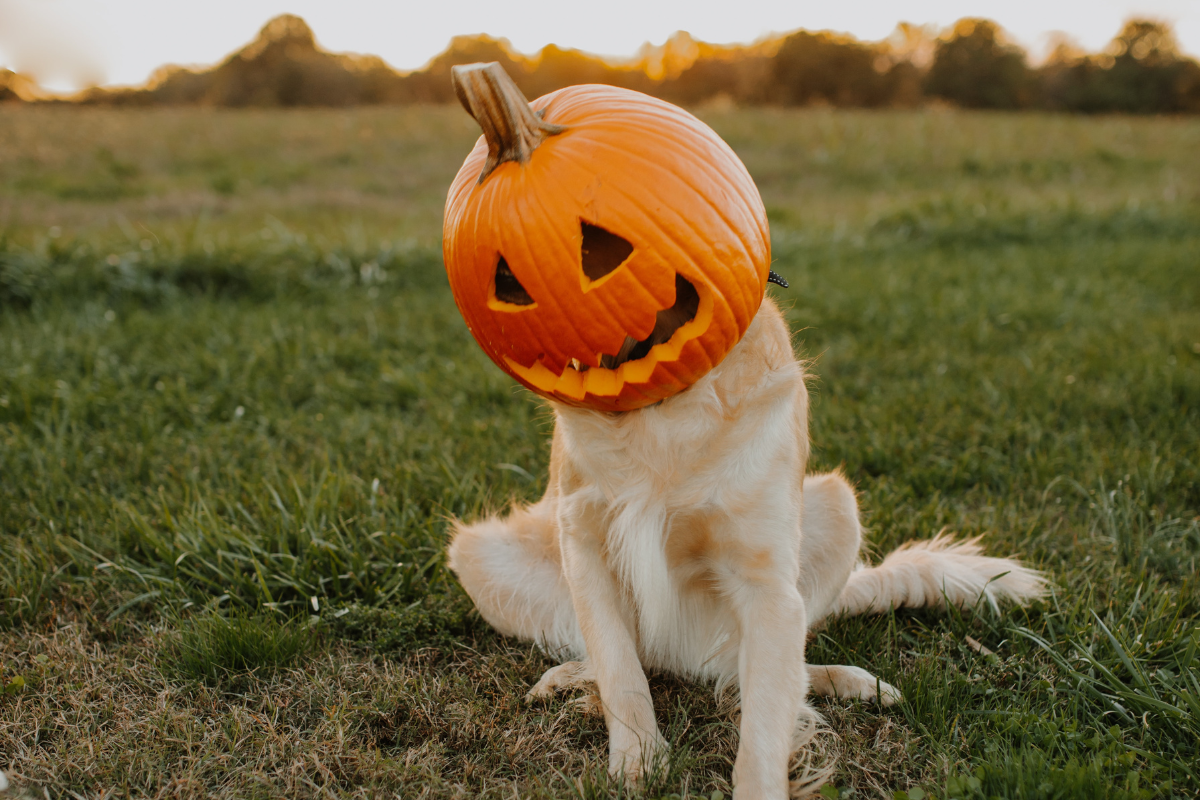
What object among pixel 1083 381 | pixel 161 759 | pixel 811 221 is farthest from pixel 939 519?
pixel 811 221

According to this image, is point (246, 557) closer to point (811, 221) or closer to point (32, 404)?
point (32, 404)

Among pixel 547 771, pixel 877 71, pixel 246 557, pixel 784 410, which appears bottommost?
Answer: pixel 547 771

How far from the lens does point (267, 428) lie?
12.1 feet

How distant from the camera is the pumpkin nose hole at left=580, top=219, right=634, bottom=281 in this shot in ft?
5.07

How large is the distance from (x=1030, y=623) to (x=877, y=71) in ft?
141

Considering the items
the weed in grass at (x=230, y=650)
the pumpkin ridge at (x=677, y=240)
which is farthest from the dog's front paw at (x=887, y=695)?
the weed in grass at (x=230, y=650)

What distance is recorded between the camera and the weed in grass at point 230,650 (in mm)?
2131

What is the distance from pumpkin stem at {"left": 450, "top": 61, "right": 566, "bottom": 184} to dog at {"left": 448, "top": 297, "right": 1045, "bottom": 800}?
1.99 ft

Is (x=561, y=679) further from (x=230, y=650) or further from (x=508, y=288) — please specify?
(x=508, y=288)

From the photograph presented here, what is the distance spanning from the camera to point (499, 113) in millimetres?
1466

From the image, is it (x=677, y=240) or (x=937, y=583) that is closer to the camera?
(x=677, y=240)

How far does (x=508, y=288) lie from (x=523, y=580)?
1088 mm

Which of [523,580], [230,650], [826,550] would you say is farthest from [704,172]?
[230,650]

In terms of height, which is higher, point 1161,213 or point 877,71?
point 877,71
